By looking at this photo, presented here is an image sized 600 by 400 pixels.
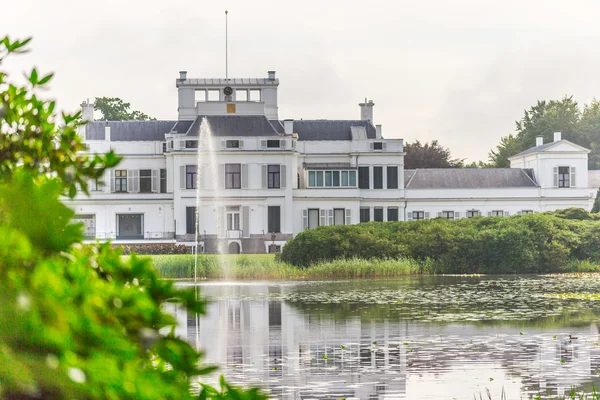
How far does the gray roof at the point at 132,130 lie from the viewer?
194 feet

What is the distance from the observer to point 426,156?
7144 centimetres

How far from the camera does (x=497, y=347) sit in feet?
43.5

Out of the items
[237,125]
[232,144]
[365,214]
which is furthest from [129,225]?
[365,214]

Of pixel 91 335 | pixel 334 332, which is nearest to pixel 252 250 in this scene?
pixel 334 332

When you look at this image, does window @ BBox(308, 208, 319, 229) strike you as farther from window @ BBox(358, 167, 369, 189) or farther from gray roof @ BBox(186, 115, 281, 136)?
gray roof @ BBox(186, 115, 281, 136)

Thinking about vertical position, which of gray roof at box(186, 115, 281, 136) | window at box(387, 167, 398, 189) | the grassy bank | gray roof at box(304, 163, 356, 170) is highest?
gray roof at box(186, 115, 281, 136)

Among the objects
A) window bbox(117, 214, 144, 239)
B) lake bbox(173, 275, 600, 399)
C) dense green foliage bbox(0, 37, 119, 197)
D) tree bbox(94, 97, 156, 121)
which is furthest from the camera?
tree bbox(94, 97, 156, 121)

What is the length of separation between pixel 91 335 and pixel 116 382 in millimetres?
112

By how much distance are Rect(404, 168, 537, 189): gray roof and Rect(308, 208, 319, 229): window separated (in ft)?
21.4

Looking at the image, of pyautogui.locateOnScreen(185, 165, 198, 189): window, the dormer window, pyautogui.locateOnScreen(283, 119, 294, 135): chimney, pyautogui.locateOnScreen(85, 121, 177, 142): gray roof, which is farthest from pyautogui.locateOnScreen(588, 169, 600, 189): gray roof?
pyautogui.locateOnScreen(85, 121, 177, 142): gray roof

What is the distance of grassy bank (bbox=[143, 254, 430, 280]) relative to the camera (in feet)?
110

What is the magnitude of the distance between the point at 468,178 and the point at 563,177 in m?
5.74

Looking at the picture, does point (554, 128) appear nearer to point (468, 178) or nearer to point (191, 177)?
point (468, 178)

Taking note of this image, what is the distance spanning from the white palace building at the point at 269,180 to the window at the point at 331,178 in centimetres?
6
